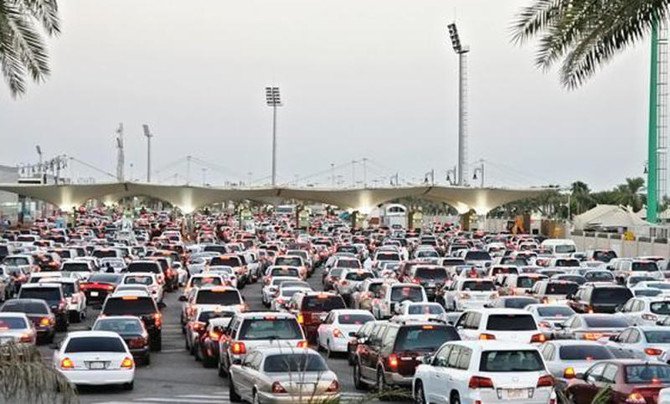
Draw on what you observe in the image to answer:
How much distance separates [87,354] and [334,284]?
28020 millimetres

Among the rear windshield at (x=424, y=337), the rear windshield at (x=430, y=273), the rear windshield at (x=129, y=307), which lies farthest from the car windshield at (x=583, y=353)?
→ the rear windshield at (x=430, y=273)

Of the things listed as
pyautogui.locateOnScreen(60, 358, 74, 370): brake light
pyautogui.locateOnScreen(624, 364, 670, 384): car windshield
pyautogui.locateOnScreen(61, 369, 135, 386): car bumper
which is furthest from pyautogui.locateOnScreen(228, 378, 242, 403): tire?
pyautogui.locateOnScreen(624, 364, 670, 384): car windshield

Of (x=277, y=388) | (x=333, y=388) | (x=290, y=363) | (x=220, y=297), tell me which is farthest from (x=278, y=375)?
(x=220, y=297)

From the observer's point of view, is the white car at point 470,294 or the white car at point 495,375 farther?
the white car at point 470,294

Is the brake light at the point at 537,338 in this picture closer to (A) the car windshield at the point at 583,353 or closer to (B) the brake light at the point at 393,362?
(A) the car windshield at the point at 583,353

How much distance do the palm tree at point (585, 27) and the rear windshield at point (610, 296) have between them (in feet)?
62.4

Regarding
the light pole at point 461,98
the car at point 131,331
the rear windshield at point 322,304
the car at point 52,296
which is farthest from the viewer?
the light pole at point 461,98

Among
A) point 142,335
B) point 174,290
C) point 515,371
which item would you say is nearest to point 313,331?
point 142,335

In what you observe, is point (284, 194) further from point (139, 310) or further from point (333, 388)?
point (333, 388)

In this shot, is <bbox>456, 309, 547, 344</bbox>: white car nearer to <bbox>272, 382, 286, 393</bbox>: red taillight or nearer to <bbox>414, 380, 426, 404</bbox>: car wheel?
<bbox>414, 380, 426, 404</bbox>: car wheel

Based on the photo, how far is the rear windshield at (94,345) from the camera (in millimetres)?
25453

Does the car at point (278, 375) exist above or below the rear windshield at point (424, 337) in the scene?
below

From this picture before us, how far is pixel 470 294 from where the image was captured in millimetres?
41500

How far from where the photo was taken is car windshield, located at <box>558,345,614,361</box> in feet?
76.8
